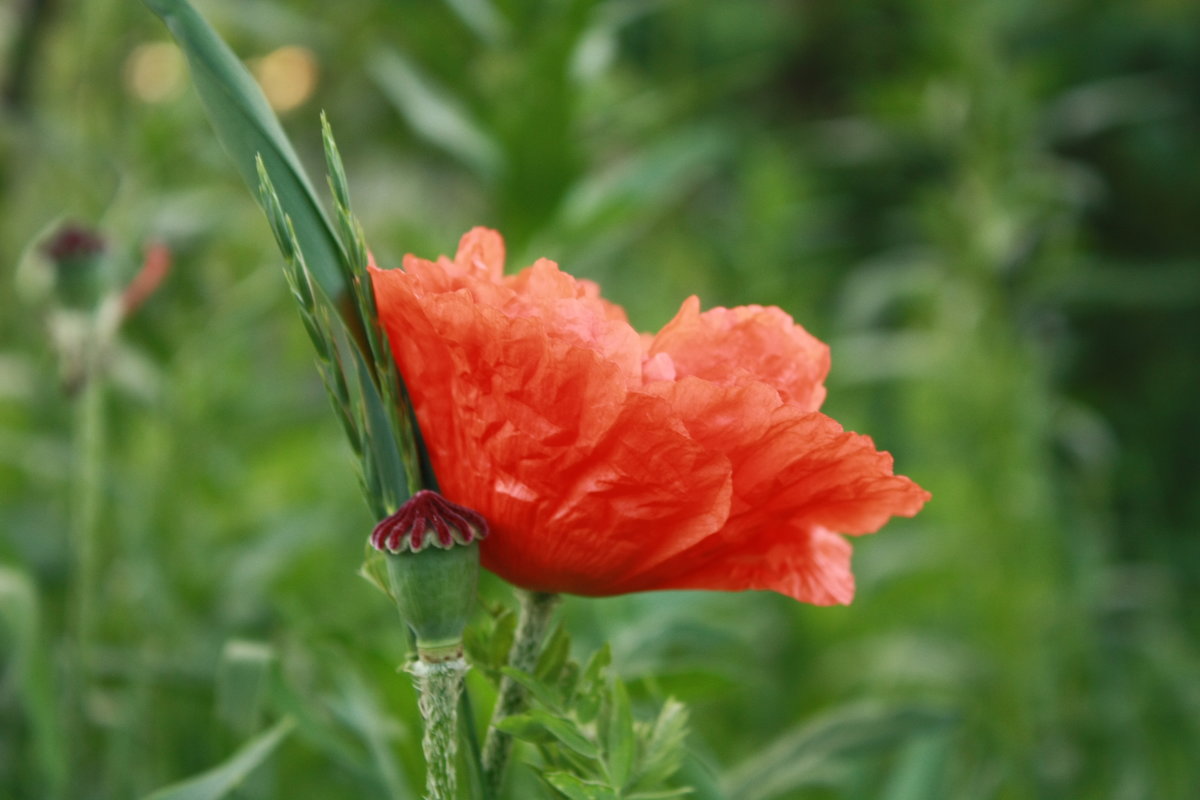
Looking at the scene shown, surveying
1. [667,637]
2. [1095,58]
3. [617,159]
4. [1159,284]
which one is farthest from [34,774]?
[1095,58]

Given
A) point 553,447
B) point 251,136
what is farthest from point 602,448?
point 251,136

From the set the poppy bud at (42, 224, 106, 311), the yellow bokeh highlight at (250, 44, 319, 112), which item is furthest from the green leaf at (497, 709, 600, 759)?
the yellow bokeh highlight at (250, 44, 319, 112)

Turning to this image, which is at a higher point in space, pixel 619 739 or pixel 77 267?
pixel 77 267

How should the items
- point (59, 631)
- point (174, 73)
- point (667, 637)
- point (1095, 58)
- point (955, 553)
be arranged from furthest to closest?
point (1095, 58) < point (955, 553) < point (174, 73) < point (59, 631) < point (667, 637)

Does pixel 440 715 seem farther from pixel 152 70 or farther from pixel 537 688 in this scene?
pixel 152 70

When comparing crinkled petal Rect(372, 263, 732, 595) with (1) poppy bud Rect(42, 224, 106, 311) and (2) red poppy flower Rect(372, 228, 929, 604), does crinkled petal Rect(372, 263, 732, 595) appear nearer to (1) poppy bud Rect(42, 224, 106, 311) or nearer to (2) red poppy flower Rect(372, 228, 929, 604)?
(2) red poppy flower Rect(372, 228, 929, 604)

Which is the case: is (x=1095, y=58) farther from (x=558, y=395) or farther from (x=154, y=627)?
(x=558, y=395)

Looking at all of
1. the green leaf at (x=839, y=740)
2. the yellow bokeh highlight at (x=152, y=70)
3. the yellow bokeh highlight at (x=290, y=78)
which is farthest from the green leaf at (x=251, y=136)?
the yellow bokeh highlight at (x=290, y=78)

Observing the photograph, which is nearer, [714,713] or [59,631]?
[59,631]
